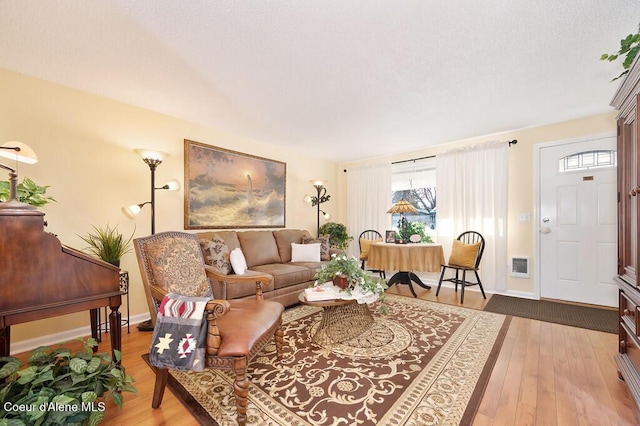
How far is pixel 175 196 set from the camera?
128 inches

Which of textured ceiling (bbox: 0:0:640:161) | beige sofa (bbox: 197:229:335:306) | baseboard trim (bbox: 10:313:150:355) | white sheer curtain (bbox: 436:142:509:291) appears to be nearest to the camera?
textured ceiling (bbox: 0:0:640:161)

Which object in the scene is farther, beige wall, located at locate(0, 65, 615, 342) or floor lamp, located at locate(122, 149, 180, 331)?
floor lamp, located at locate(122, 149, 180, 331)

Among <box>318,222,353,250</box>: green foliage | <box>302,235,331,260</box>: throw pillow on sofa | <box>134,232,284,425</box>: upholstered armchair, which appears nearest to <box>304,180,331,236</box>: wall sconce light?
<box>318,222,353,250</box>: green foliage

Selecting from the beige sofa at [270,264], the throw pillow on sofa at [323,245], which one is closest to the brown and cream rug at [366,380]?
the beige sofa at [270,264]

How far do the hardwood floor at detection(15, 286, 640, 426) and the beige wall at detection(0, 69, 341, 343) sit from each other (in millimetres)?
1171

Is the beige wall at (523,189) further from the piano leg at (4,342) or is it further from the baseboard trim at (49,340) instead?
the piano leg at (4,342)

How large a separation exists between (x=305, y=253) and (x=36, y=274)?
2861mm

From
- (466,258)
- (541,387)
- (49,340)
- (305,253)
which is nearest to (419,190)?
(466,258)

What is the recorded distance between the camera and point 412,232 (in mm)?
4152

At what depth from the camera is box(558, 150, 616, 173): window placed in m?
3.21

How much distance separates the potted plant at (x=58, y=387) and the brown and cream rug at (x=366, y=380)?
435 millimetres

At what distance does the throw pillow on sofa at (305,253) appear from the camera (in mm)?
3891

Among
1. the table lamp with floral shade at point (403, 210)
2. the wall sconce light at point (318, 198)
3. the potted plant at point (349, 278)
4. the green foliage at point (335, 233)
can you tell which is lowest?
the potted plant at point (349, 278)

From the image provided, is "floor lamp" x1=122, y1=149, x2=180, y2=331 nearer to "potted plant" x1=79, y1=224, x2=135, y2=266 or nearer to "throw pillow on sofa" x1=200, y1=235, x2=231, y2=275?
"potted plant" x1=79, y1=224, x2=135, y2=266
